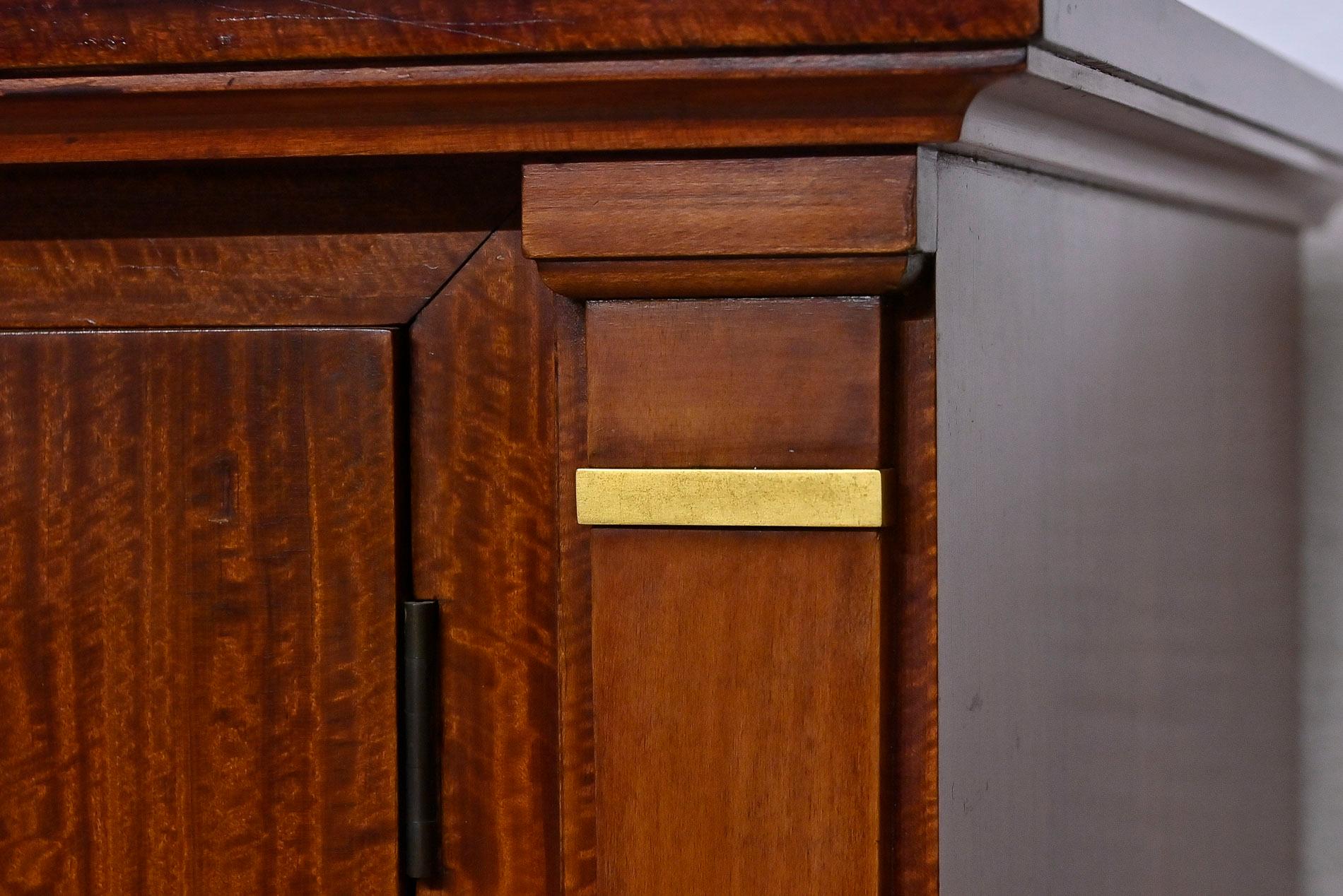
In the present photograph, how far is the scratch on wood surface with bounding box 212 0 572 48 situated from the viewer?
465 millimetres

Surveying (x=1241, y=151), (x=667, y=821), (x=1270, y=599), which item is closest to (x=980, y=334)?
(x=667, y=821)

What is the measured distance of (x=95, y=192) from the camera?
0.56 metres

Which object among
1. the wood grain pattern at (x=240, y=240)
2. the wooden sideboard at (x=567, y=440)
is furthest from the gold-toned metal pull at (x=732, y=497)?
the wood grain pattern at (x=240, y=240)

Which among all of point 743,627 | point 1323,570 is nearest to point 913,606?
point 743,627

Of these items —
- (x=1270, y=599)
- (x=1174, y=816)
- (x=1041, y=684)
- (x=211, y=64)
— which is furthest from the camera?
(x=1270, y=599)

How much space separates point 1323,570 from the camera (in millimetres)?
1026

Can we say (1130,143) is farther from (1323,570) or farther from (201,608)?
(1323,570)

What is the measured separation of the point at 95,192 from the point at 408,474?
15 centimetres

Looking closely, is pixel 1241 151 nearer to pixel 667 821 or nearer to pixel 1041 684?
pixel 1041 684

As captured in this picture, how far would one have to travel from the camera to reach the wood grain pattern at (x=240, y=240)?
54 cm

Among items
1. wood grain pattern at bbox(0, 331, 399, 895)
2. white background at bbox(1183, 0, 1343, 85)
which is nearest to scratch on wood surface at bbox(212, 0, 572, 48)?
wood grain pattern at bbox(0, 331, 399, 895)

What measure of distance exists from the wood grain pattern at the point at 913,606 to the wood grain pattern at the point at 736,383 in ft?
0.06

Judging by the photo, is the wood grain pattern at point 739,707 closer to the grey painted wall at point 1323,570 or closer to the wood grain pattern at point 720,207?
the wood grain pattern at point 720,207

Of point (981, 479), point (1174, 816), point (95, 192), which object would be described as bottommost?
point (1174, 816)
